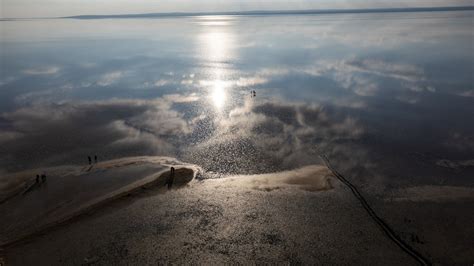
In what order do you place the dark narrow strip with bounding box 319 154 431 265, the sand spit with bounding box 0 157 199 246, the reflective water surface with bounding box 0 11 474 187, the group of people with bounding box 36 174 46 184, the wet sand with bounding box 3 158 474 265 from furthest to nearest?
1. the reflective water surface with bounding box 0 11 474 187
2. the group of people with bounding box 36 174 46 184
3. the sand spit with bounding box 0 157 199 246
4. the wet sand with bounding box 3 158 474 265
5. the dark narrow strip with bounding box 319 154 431 265

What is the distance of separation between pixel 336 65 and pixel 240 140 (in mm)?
52221

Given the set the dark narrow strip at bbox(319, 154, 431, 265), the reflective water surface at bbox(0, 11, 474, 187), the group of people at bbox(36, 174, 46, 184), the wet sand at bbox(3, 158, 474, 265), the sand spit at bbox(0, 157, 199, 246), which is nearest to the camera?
the dark narrow strip at bbox(319, 154, 431, 265)

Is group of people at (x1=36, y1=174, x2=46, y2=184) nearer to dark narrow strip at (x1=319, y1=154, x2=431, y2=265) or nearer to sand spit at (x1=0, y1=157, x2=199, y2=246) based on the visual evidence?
sand spit at (x1=0, y1=157, x2=199, y2=246)

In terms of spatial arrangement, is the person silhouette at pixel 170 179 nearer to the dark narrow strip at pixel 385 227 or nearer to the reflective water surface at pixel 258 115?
the reflective water surface at pixel 258 115

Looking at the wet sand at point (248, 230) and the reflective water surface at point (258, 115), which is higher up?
the reflective water surface at point (258, 115)

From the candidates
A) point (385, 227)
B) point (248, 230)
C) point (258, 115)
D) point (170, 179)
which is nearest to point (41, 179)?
point (170, 179)

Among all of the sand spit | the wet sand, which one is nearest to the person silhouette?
the sand spit

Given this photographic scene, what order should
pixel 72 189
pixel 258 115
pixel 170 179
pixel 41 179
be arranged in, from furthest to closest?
pixel 258 115
pixel 170 179
pixel 41 179
pixel 72 189

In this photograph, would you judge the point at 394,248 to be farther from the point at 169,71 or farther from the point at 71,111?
the point at 169,71

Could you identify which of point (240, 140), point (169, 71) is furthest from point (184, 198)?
point (169, 71)

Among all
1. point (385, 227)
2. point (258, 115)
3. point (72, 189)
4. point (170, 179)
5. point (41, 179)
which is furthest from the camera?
point (258, 115)

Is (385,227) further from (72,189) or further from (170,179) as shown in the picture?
(72,189)

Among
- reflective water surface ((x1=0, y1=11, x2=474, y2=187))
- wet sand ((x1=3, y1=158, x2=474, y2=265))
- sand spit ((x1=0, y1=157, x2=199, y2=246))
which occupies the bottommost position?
wet sand ((x1=3, y1=158, x2=474, y2=265))

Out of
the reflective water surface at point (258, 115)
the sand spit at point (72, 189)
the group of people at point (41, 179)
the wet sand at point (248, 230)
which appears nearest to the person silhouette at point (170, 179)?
the sand spit at point (72, 189)
